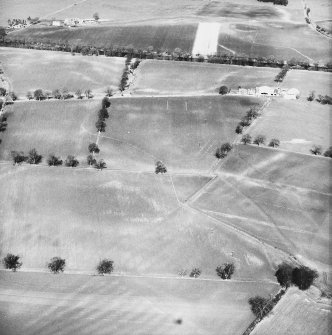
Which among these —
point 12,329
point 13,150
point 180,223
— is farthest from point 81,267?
point 13,150

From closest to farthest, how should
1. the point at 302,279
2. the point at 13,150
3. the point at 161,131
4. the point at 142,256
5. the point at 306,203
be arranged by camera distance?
the point at 302,279, the point at 142,256, the point at 306,203, the point at 13,150, the point at 161,131

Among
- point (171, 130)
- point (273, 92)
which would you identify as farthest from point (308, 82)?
point (171, 130)

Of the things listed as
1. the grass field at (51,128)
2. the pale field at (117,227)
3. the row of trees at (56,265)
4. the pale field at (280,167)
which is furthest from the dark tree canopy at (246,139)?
the row of trees at (56,265)

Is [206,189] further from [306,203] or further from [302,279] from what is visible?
[302,279]

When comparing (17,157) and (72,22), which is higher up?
(72,22)

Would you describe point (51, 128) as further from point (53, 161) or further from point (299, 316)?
point (299, 316)

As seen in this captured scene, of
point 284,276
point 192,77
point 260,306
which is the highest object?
point 192,77
